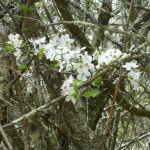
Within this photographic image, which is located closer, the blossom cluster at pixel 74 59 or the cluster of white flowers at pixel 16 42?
the blossom cluster at pixel 74 59

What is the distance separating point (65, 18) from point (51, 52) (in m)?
0.71

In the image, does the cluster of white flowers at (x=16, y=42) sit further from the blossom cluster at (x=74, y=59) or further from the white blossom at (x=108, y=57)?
the white blossom at (x=108, y=57)

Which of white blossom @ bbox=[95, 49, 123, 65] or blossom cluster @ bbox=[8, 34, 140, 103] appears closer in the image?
blossom cluster @ bbox=[8, 34, 140, 103]

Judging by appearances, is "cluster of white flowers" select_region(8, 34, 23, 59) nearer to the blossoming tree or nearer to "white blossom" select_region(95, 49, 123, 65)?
the blossoming tree

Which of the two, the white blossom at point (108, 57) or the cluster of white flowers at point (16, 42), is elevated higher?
the cluster of white flowers at point (16, 42)

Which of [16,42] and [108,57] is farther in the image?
[16,42]

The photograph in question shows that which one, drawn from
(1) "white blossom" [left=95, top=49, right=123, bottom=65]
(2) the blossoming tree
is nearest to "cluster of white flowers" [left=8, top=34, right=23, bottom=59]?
(2) the blossoming tree

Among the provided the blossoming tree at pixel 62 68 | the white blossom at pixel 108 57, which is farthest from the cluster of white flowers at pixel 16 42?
the white blossom at pixel 108 57

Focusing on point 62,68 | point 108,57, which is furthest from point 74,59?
point 108,57

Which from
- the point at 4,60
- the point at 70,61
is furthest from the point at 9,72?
the point at 70,61

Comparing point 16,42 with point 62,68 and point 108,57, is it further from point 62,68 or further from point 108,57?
point 108,57

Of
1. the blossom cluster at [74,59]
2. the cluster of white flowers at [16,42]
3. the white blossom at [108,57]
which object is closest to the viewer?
the blossom cluster at [74,59]

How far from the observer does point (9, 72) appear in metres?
1.98

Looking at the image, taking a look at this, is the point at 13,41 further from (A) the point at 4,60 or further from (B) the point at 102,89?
(B) the point at 102,89
